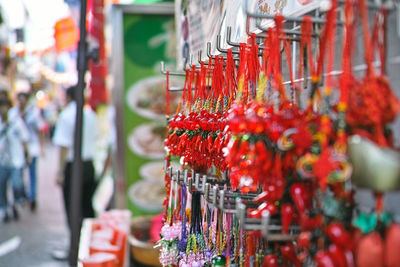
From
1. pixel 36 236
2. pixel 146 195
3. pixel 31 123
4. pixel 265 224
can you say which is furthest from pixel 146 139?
pixel 265 224

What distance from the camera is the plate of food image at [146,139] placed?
4.39m

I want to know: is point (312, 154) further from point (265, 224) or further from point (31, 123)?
point (31, 123)

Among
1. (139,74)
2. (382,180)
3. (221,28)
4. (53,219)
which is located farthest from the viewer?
(53,219)

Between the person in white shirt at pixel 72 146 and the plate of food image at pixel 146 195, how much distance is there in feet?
1.58

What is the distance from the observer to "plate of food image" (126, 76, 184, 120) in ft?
14.3

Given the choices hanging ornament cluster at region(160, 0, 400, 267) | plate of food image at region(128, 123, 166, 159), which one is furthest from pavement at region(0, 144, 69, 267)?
hanging ornament cluster at region(160, 0, 400, 267)

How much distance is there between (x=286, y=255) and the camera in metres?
1.18

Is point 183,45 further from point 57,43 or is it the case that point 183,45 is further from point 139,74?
point 57,43

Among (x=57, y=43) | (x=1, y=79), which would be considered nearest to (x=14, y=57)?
(x=1, y=79)

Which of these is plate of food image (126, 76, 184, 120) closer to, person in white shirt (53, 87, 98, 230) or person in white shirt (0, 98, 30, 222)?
person in white shirt (53, 87, 98, 230)

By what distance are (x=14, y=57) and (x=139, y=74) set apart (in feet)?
37.8

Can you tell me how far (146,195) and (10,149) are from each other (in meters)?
2.25

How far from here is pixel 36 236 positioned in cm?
513

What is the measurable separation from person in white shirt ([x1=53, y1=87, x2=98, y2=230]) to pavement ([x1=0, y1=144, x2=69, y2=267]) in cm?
48
